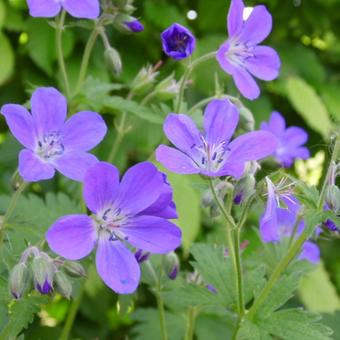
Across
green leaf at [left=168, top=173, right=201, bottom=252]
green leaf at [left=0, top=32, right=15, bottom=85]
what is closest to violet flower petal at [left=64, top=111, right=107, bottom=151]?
green leaf at [left=168, top=173, right=201, bottom=252]

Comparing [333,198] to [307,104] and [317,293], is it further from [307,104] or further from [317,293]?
[307,104]

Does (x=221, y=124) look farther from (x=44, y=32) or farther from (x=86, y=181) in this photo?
(x=44, y=32)

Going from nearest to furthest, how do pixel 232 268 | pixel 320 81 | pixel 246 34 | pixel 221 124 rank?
pixel 221 124 < pixel 232 268 < pixel 246 34 < pixel 320 81

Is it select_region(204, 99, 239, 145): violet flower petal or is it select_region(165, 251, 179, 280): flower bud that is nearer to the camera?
select_region(204, 99, 239, 145): violet flower petal

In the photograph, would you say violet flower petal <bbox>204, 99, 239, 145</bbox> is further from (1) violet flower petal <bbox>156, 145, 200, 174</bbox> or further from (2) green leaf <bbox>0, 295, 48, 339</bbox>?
(2) green leaf <bbox>0, 295, 48, 339</bbox>

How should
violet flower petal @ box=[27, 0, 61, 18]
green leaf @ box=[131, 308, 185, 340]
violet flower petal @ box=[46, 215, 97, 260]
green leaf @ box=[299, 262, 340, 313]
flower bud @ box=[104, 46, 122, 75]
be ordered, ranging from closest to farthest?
violet flower petal @ box=[46, 215, 97, 260] < violet flower petal @ box=[27, 0, 61, 18] < flower bud @ box=[104, 46, 122, 75] < green leaf @ box=[131, 308, 185, 340] < green leaf @ box=[299, 262, 340, 313]

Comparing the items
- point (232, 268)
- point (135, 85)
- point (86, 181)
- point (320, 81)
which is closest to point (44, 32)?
point (135, 85)
